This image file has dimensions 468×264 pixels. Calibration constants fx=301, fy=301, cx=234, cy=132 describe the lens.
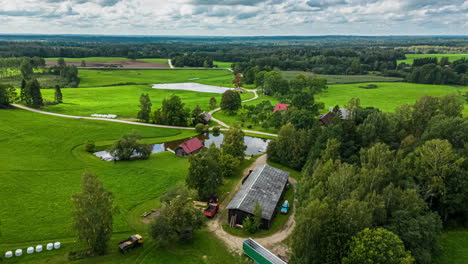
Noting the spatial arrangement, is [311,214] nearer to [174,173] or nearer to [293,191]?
[293,191]

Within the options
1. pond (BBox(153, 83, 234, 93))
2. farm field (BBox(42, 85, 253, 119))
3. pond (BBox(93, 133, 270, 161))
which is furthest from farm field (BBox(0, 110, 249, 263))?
pond (BBox(153, 83, 234, 93))

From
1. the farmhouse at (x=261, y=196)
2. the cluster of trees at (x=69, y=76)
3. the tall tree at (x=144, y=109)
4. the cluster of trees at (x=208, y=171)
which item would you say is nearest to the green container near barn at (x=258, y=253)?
the farmhouse at (x=261, y=196)

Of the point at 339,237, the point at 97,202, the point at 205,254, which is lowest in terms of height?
the point at 205,254

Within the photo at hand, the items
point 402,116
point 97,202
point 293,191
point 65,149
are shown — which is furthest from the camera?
point 65,149

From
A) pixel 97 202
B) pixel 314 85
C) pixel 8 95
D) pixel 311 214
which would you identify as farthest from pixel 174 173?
pixel 314 85

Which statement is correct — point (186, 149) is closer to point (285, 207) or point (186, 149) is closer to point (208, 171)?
point (208, 171)

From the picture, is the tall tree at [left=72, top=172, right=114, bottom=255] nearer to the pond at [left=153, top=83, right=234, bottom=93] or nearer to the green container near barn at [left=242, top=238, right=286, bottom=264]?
the green container near barn at [left=242, top=238, right=286, bottom=264]

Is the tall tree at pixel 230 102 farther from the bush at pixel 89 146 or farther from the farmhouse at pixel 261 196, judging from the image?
the farmhouse at pixel 261 196

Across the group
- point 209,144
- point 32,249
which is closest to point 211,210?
point 32,249
